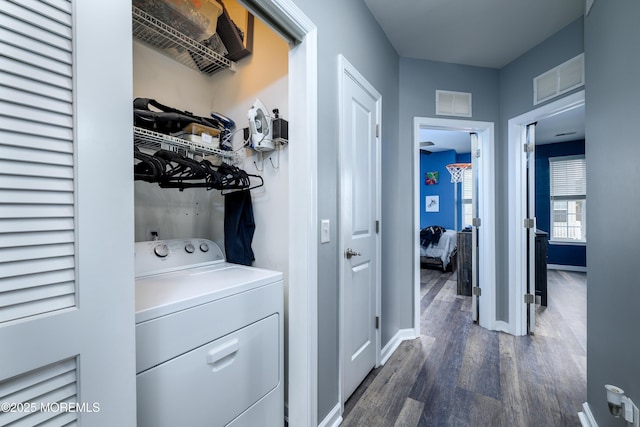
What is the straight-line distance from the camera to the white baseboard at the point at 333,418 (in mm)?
1509

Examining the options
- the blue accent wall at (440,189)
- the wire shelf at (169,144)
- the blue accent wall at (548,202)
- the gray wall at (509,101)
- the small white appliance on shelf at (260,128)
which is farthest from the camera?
the blue accent wall at (440,189)

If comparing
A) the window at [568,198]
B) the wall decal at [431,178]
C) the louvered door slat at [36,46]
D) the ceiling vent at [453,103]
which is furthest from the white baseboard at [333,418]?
the window at [568,198]

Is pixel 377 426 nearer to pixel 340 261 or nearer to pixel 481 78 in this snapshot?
pixel 340 261

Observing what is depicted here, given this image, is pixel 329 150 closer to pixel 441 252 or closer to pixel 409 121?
pixel 409 121

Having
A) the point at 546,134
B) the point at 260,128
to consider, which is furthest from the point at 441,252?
the point at 260,128

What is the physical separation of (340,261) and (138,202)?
1257 mm

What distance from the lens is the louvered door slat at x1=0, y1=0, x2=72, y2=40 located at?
0.50 m

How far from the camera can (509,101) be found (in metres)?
2.79

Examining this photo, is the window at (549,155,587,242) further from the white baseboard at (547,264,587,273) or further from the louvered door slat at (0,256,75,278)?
the louvered door slat at (0,256,75,278)

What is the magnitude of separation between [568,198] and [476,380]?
18.8 feet

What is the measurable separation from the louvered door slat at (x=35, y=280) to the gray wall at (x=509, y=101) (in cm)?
326

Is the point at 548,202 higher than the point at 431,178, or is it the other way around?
the point at 431,178

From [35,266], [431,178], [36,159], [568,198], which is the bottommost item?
[35,266]

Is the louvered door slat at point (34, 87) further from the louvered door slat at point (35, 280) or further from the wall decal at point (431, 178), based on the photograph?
the wall decal at point (431, 178)
